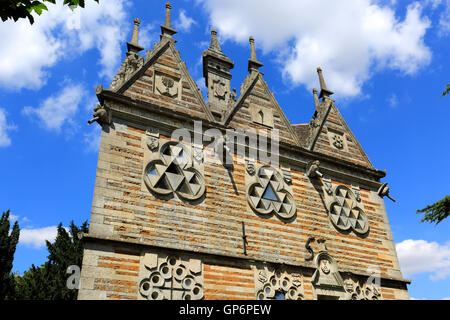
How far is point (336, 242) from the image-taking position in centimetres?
1248

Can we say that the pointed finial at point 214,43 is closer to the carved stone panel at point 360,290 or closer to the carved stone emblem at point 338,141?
the carved stone emblem at point 338,141

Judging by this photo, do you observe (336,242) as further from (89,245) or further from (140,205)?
(89,245)

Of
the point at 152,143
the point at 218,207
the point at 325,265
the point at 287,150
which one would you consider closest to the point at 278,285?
the point at 325,265

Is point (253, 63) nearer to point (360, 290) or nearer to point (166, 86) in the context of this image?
point (166, 86)

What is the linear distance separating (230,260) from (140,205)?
9.41 feet

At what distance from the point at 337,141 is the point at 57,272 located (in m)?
14.8

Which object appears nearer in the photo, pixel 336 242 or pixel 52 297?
pixel 336 242

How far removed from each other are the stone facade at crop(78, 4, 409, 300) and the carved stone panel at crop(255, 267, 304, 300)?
31 mm

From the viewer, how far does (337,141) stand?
15164 mm

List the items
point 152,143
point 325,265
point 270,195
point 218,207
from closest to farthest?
point 152,143
point 218,207
point 325,265
point 270,195

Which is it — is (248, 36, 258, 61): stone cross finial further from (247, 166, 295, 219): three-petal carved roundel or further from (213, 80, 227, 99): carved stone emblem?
(247, 166, 295, 219): three-petal carved roundel

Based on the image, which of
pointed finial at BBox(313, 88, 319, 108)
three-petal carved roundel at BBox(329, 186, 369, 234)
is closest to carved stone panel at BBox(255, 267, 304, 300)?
three-petal carved roundel at BBox(329, 186, 369, 234)

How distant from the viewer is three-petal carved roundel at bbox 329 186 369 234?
13.0 meters
